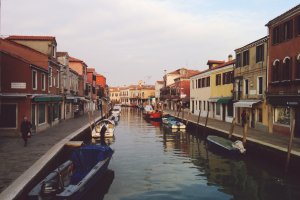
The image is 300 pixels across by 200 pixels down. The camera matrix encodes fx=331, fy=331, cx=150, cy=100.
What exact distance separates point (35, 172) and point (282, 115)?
18744 mm

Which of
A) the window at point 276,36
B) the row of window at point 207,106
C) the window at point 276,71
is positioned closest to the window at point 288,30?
the window at point 276,36

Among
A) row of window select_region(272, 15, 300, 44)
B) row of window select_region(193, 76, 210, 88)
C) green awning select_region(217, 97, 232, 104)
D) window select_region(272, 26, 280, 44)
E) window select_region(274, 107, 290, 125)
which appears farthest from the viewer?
row of window select_region(193, 76, 210, 88)

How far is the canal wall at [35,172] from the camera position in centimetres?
970

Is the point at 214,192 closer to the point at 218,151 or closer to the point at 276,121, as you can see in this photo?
the point at 218,151

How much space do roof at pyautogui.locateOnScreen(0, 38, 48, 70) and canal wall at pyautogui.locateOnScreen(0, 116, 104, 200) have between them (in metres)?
9.88

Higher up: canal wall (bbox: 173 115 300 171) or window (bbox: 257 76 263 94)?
window (bbox: 257 76 263 94)

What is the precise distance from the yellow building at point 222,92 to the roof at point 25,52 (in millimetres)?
16585

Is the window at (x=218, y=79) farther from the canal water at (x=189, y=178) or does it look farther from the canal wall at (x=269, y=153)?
the canal water at (x=189, y=178)

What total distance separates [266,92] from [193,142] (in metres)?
7.28

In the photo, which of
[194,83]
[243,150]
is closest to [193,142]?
[243,150]

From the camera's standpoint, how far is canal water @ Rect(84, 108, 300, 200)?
43.7ft

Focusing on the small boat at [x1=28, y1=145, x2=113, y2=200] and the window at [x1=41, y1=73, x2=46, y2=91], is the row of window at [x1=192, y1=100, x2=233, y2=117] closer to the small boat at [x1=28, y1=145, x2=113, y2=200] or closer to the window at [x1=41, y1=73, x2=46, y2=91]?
the window at [x1=41, y1=73, x2=46, y2=91]

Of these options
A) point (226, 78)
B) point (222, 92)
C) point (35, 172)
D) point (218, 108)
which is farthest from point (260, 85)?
point (35, 172)

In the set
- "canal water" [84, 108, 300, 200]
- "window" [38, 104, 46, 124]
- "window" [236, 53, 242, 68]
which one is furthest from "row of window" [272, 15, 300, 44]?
"window" [38, 104, 46, 124]
